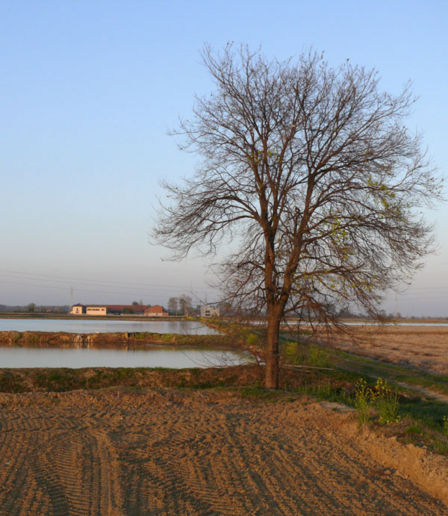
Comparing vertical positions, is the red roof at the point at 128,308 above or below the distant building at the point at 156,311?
above

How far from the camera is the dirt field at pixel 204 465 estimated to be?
575cm

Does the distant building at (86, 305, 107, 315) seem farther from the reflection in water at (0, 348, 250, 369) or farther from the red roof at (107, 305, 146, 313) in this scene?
the reflection in water at (0, 348, 250, 369)

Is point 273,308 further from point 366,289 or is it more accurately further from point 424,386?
→ point 424,386

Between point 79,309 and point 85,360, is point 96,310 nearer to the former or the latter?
point 79,309

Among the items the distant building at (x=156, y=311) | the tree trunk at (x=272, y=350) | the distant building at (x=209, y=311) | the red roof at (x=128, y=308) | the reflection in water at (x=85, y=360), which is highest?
the red roof at (x=128, y=308)

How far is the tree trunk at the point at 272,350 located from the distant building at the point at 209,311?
55.0 inches

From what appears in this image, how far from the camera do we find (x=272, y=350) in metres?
14.0

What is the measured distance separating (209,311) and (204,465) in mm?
6574

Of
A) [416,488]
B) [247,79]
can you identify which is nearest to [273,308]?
[247,79]

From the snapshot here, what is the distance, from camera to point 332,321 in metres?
12.9

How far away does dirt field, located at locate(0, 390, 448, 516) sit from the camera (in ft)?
18.9

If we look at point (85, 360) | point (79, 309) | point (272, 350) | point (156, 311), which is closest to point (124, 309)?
point (79, 309)

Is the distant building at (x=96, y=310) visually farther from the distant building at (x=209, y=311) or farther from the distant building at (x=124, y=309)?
the distant building at (x=209, y=311)

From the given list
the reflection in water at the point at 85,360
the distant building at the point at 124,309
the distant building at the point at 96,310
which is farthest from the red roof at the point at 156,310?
the reflection in water at the point at 85,360
